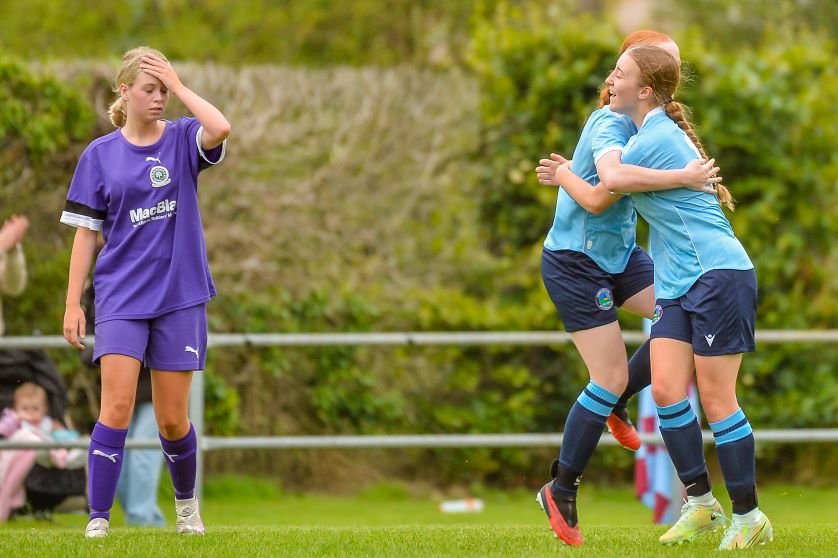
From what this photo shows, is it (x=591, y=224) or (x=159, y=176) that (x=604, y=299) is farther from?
(x=159, y=176)

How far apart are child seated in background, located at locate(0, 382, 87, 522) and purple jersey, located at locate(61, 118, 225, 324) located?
2465 millimetres

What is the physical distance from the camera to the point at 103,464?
17.4ft

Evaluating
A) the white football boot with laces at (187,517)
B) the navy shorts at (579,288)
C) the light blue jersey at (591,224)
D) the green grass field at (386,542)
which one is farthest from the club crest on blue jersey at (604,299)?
the white football boot with laces at (187,517)

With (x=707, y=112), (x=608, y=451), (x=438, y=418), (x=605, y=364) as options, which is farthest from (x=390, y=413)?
(x=605, y=364)

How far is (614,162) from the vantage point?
486 centimetres

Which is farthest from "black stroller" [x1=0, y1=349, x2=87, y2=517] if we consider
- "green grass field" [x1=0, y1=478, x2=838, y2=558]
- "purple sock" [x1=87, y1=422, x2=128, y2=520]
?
"purple sock" [x1=87, y1=422, x2=128, y2=520]

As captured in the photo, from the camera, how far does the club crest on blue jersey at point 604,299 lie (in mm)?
5176

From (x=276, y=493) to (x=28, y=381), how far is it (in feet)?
7.08

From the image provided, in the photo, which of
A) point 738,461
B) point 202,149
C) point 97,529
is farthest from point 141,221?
point 738,461

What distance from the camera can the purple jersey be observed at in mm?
5219

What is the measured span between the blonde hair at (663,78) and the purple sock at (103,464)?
2.40m

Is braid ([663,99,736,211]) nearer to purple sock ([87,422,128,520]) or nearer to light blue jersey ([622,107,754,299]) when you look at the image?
light blue jersey ([622,107,754,299])

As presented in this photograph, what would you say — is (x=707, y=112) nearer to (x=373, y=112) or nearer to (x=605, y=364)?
(x=373, y=112)

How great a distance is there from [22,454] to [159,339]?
2600 mm
